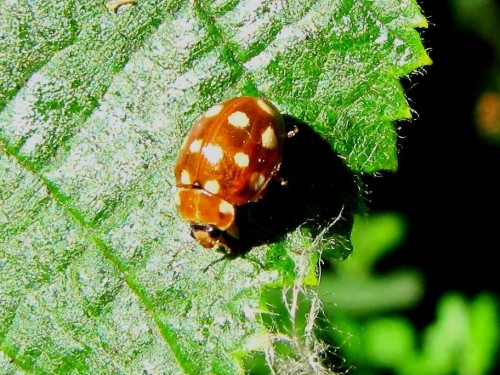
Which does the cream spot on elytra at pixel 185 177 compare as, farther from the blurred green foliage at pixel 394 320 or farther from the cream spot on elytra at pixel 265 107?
the blurred green foliage at pixel 394 320

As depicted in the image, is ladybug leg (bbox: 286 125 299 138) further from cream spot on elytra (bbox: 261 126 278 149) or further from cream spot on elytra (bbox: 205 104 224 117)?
cream spot on elytra (bbox: 205 104 224 117)

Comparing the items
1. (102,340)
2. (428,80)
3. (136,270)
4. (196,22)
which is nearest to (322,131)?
(196,22)

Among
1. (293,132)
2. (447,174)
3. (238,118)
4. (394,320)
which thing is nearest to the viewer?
(238,118)

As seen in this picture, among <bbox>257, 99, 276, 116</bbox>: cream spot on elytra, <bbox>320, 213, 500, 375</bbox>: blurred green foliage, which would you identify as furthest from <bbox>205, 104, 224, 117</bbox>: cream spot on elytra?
<bbox>320, 213, 500, 375</bbox>: blurred green foliage

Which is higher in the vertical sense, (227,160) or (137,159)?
(137,159)

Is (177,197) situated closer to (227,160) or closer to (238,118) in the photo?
(227,160)

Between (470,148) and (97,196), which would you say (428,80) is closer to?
(470,148)

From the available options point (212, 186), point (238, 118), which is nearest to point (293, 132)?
point (238, 118)
